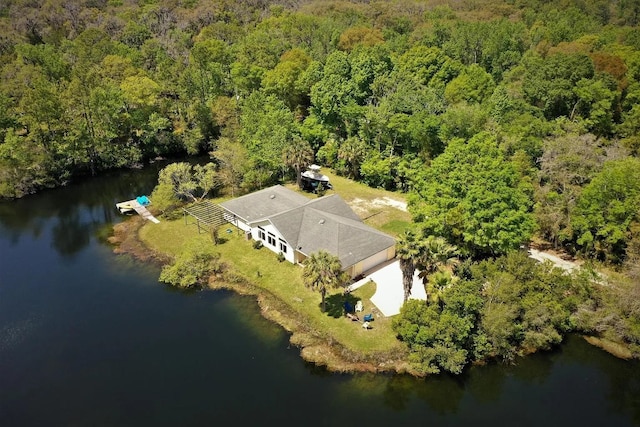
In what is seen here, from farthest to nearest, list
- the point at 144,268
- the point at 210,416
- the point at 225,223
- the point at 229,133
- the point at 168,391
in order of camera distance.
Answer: the point at 229,133
the point at 225,223
the point at 144,268
the point at 168,391
the point at 210,416

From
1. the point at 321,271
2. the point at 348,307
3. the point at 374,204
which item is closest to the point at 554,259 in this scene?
the point at 374,204

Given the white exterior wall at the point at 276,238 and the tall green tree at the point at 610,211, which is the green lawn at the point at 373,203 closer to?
the white exterior wall at the point at 276,238

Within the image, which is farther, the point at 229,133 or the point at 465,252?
the point at 229,133

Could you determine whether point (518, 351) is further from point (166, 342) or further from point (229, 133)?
point (229, 133)

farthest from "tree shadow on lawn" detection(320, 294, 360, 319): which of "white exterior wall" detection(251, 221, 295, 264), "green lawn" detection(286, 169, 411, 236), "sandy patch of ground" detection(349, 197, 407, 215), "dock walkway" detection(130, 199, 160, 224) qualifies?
"dock walkway" detection(130, 199, 160, 224)

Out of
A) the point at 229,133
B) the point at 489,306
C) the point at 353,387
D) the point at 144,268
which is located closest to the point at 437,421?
the point at 353,387

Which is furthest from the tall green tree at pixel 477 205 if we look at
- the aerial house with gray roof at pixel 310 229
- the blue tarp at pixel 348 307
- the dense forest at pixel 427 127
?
the blue tarp at pixel 348 307
